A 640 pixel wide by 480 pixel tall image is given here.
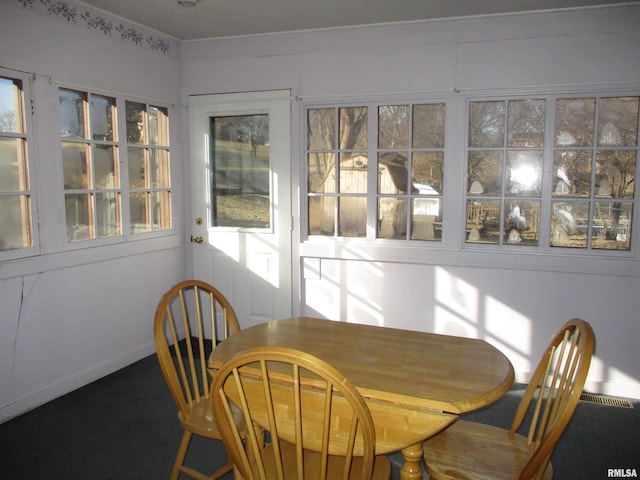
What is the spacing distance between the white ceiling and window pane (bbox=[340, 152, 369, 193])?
91 centimetres

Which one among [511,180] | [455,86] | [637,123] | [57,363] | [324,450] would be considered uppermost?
[455,86]

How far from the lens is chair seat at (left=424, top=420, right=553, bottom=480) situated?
163 cm

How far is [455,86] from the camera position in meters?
3.38

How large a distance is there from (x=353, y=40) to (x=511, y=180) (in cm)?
147

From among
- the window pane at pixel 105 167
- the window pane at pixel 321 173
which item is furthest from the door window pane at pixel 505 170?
the window pane at pixel 105 167

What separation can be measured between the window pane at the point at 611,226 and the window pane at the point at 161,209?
3.06m

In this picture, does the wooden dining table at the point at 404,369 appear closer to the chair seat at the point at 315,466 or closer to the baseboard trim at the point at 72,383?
the chair seat at the point at 315,466

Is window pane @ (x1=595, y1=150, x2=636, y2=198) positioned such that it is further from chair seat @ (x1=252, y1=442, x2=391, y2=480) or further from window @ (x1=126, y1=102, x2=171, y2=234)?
window @ (x1=126, y1=102, x2=171, y2=234)

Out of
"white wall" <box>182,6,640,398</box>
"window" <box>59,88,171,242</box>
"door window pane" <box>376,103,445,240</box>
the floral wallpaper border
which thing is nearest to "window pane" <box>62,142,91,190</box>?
"window" <box>59,88,171,242</box>

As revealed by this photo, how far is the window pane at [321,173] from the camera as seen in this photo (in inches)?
148

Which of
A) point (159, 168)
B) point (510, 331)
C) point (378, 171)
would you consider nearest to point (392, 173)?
point (378, 171)

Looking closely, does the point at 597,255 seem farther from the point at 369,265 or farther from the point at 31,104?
the point at 31,104

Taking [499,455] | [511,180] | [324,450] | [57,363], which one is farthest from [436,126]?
[57,363]

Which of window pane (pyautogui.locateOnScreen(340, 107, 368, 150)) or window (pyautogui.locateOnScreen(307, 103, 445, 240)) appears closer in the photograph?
window (pyautogui.locateOnScreen(307, 103, 445, 240))
